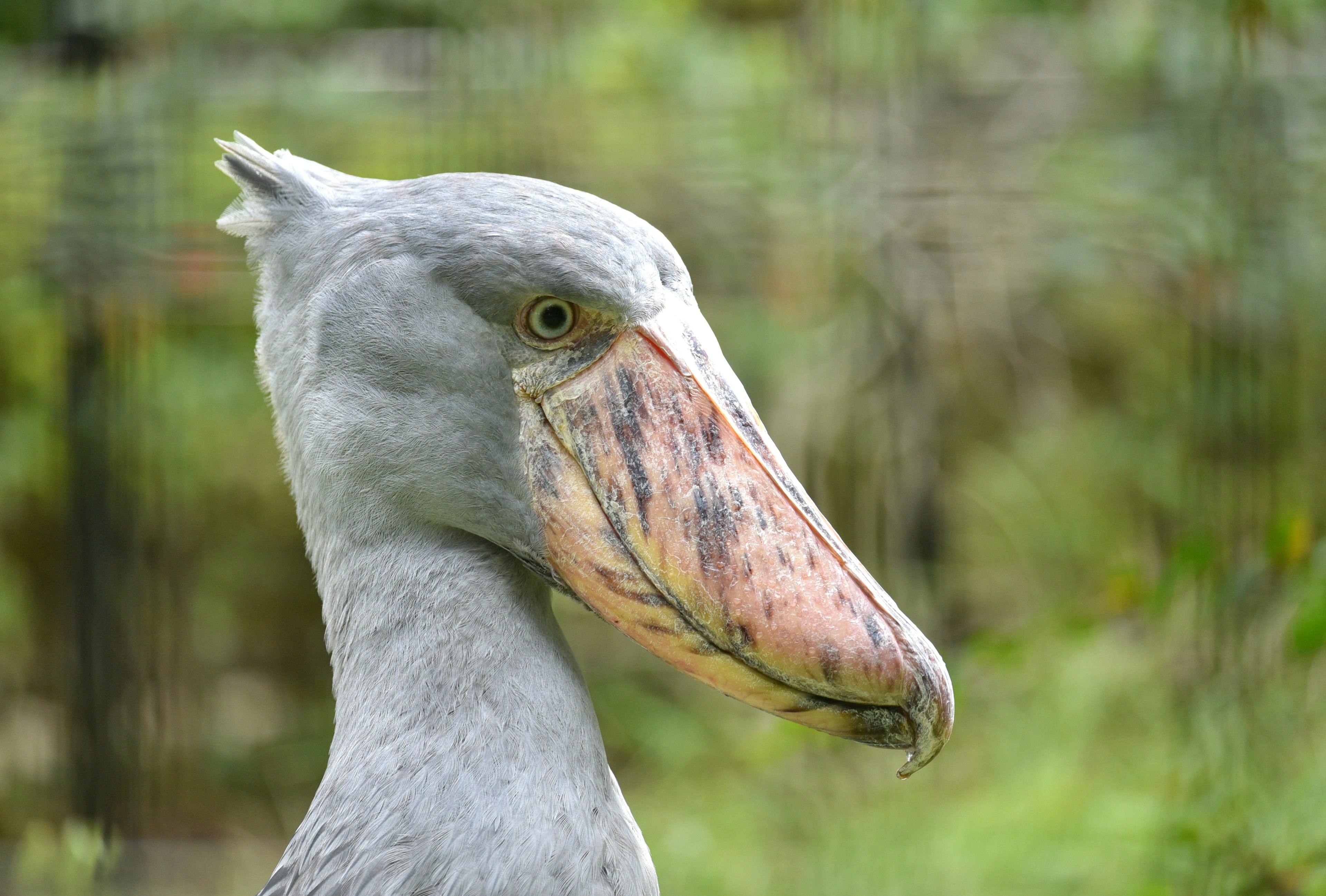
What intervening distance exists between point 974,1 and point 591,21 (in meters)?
1.08

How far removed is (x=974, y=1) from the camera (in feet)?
10.5

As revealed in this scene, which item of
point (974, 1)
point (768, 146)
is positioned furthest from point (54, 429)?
point (974, 1)

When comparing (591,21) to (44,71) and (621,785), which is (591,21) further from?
(621,785)

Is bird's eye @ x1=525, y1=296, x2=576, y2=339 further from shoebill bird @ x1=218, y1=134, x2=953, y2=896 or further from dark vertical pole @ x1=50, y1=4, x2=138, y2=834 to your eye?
dark vertical pole @ x1=50, y1=4, x2=138, y2=834

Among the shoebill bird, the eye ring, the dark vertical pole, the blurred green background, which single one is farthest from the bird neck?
the dark vertical pole

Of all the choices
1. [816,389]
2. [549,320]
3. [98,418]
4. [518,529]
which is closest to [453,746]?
[518,529]

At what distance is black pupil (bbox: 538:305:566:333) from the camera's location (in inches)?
39.9

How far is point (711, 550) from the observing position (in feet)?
3.21

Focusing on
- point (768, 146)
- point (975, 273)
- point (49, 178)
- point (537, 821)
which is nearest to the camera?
point (537, 821)

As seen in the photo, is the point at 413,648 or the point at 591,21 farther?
the point at 591,21

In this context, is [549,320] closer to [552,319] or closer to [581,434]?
[552,319]

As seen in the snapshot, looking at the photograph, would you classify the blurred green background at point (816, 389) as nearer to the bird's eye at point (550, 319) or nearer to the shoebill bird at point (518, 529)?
the shoebill bird at point (518, 529)

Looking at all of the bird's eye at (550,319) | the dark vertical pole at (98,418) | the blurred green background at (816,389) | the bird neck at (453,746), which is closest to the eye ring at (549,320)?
the bird's eye at (550,319)

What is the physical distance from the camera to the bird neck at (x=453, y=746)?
38.1 inches
